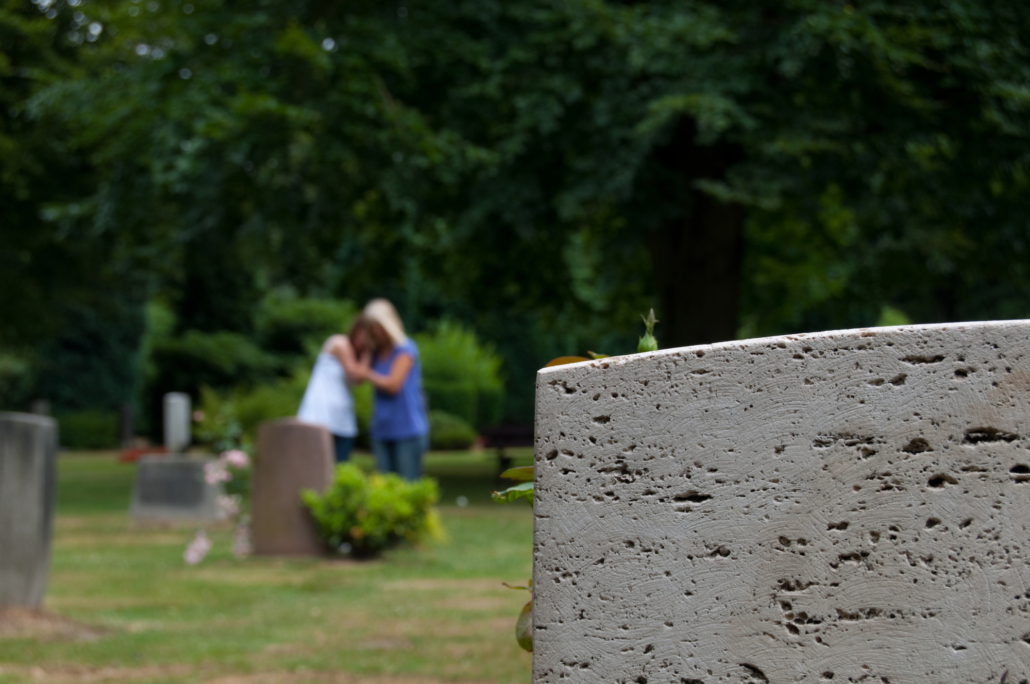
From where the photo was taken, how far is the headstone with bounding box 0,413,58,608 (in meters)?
5.60

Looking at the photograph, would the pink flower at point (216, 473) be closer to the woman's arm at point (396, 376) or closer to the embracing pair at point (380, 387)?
the embracing pair at point (380, 387)

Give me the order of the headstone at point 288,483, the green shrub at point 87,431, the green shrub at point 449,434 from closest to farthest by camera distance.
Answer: the headstone at point 288,483, the green shrub at point 449,434, the green shrub at point 87,431

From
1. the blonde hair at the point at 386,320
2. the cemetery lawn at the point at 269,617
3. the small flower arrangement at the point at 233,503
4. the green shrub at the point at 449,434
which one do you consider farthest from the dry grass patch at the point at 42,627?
the green shrub at the point at 449,434

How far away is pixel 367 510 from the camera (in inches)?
327

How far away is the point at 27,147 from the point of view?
14.4 m

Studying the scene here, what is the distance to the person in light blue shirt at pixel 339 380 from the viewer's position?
9117mm

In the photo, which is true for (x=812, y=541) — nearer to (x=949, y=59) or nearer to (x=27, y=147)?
(x=949, y=59)

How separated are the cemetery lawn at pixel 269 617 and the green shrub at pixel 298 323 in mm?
18989

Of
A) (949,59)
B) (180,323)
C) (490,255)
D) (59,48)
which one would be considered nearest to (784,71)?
(949,59)

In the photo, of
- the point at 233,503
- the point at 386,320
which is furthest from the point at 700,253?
the point at 233,503

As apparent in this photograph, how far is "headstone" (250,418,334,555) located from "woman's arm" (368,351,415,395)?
0.61 metres

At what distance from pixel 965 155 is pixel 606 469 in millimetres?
10645

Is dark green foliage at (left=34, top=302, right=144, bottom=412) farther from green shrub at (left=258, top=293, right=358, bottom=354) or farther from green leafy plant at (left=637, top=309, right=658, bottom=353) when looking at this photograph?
green leafy plant at (left=637, top=309, right=658, bottom=353)

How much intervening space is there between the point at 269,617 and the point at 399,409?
2.92 m
